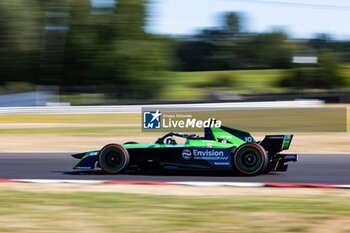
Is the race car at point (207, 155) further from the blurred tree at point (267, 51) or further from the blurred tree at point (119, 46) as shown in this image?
the blurred tree at point (267, 51)

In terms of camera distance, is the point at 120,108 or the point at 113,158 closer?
the point at 113,158

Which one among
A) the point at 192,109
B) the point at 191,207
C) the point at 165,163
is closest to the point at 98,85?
the point at 192,109

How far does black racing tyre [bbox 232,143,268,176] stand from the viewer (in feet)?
26.6

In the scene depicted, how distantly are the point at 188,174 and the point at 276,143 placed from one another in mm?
1651

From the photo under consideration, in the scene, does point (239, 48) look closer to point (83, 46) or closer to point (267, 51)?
point (267, 51)

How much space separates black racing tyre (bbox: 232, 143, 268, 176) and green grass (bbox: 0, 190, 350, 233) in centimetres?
145

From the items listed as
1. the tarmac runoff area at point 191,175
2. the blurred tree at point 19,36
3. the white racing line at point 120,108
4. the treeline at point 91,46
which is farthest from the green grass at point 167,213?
the treeline at point 91,46

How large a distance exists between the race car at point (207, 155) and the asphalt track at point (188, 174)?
6.9 inches

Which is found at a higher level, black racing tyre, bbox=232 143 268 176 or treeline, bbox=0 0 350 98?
treeline, bbox=0 0 350 98

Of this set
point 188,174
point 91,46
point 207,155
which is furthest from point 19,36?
point 207,155

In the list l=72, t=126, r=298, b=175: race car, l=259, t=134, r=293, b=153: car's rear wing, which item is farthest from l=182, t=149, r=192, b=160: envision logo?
l=259, t=134, r=293, b=153: car's rear wing

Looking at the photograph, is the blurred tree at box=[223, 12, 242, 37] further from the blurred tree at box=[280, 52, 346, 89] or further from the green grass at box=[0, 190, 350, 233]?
the green grass at box=[0, 190, 350, 233]

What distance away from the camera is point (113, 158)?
861 cm

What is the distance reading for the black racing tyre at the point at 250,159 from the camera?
810 cm
